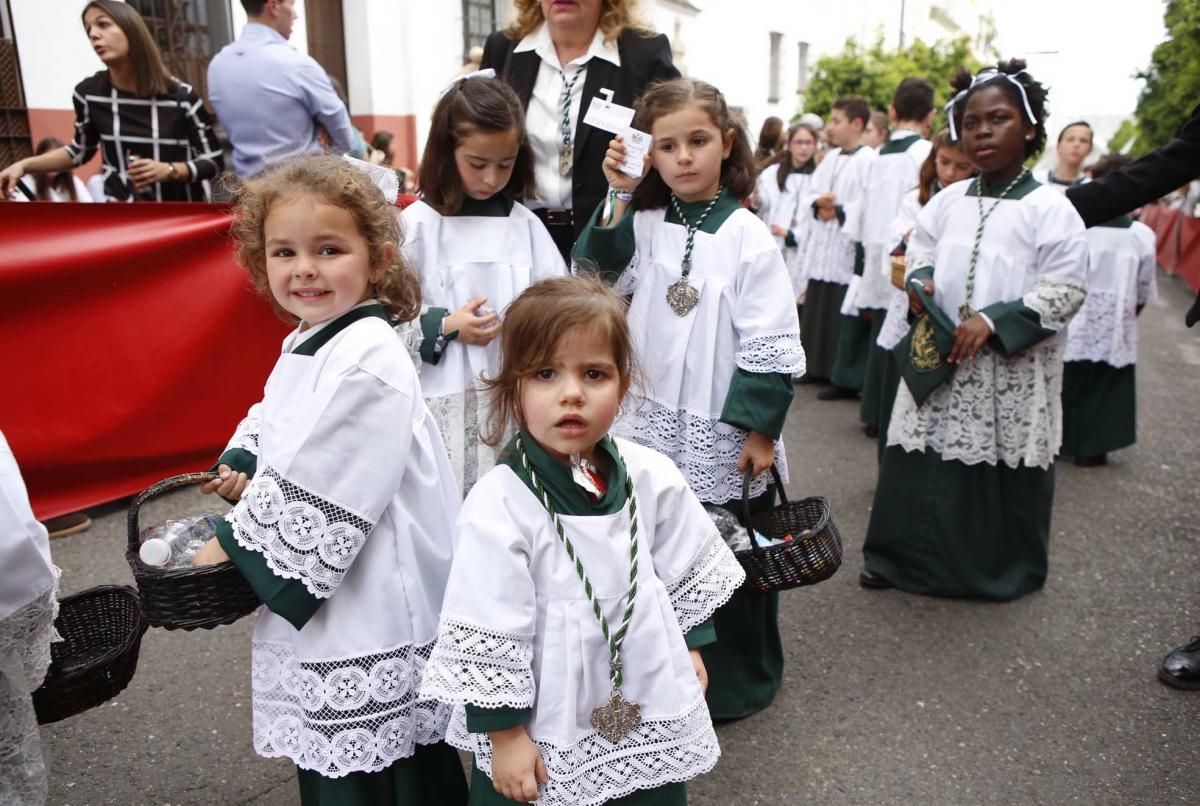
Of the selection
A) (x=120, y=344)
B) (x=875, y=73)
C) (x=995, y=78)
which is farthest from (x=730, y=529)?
(x=875, y=73)

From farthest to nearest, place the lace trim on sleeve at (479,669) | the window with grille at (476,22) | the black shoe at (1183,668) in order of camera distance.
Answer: the window with grille at (476,22) → the black shoe at (1183,668) → the lace trim on sleeve at (479,669)

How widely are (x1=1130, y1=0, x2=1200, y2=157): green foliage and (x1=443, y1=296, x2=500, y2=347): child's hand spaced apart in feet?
22.1

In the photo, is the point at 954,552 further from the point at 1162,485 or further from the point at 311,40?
the point at 311,40

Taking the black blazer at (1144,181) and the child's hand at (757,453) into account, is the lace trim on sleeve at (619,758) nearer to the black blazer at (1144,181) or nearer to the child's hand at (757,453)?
the child's hand at (757,453)

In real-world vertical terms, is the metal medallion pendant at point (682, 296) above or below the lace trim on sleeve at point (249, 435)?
above

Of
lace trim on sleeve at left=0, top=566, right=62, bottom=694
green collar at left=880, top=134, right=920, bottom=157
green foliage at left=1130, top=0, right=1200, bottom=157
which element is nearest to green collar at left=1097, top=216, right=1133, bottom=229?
green collar at left=880, top=134, right=920, bottom=157

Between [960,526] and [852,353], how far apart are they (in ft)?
11.6

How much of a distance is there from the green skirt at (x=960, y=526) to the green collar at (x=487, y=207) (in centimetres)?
204

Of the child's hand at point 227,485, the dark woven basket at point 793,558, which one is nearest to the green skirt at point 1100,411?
the dark woven basket at point 793,558

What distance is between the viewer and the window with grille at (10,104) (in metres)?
8.04

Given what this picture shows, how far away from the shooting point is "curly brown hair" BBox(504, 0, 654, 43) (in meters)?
3.14

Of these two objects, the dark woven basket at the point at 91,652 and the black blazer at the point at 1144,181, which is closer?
the dark woven basket at the point at 91,652

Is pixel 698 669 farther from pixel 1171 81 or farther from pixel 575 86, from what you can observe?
pixel 1171 81

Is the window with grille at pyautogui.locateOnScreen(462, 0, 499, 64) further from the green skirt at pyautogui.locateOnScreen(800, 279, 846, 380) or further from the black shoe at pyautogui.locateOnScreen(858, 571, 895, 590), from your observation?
the black shoe at pyautogui.locateOnScreen(858, 571, 895, 590)
